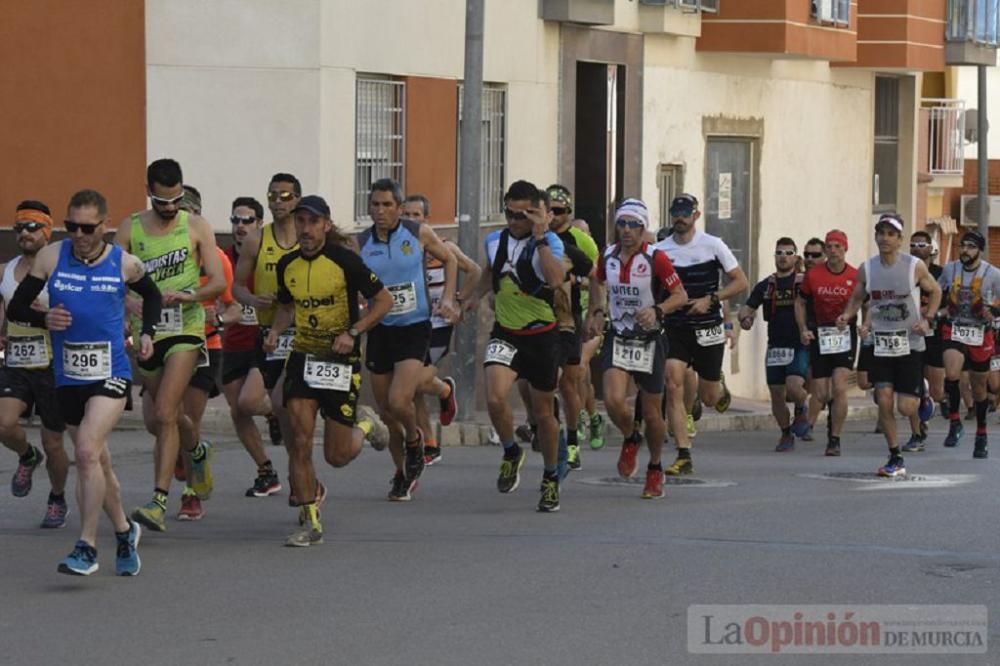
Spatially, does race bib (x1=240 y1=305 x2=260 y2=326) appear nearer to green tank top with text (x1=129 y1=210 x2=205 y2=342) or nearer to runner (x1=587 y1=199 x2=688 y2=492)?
green tank top with text (x1=129 y1=210 x2=205 y2=342)

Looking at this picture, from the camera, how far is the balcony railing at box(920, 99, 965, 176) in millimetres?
43594

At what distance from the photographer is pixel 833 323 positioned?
1966 cm

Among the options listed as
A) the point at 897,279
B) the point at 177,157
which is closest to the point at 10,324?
the point at 897,279

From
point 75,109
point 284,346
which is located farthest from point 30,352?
point 75,109

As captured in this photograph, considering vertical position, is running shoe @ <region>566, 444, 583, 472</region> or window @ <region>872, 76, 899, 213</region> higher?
window @ <region>872, 76, 899, 213</region>

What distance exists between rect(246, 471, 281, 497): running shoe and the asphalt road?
5.0 inches

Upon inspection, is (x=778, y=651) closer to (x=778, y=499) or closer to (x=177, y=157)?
(x=778, y=499)

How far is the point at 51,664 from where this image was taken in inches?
333

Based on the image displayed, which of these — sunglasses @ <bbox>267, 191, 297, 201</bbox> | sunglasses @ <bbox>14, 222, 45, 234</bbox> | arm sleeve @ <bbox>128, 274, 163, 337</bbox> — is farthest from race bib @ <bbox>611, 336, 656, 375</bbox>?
arm sleeve @ <bbox>128, 274, 163, 337</bbox>

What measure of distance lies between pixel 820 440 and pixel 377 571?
1208 centimetres

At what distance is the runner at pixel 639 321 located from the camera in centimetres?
1390

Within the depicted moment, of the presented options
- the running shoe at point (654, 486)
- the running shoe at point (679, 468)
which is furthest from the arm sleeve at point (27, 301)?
the running shoe at point (679, 468)

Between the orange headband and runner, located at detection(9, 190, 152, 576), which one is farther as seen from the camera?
the orange headband

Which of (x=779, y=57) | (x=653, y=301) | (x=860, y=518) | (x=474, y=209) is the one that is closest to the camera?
(x=860, y=518)
